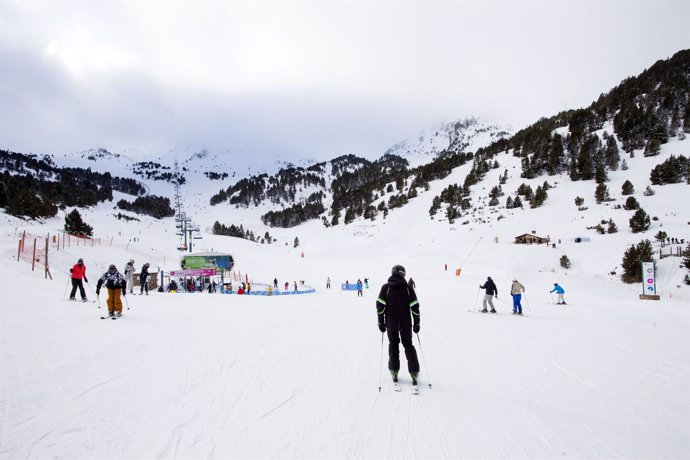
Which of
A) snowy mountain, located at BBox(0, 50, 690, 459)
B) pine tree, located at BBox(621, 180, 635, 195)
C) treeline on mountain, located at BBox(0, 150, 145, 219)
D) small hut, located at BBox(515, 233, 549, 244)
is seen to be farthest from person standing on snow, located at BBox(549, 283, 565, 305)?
treeline on mountain, located at BBox(0, 150, 145, 219)

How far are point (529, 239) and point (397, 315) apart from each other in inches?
1881

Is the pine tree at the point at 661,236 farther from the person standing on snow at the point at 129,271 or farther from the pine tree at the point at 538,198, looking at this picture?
the person standing on snow at the point at 129,271

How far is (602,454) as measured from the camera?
3.76m

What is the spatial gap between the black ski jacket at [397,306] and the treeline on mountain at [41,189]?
235ft

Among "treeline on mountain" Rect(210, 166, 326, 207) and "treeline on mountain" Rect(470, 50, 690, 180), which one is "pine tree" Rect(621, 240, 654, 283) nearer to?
"treeline on mountain" Rect(470, 50, 690, 180)

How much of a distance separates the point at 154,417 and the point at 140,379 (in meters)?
1.53

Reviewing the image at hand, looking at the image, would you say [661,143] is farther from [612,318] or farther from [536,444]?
[536,444]

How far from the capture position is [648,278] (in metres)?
22.2

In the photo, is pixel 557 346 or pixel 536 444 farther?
pixel 557 346

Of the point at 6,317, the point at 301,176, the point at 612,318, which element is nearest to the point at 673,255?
the point at 612,318

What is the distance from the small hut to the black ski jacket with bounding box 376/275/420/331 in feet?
152

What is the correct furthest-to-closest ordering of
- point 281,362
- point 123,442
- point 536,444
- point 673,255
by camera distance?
point 673,255 → point 281,362 → point 536,444 → point 123,442

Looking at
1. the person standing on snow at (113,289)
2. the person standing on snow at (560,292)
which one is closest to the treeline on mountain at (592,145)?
the person standing on snow at (560,292)

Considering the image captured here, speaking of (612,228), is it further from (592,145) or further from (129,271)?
(129,271)
